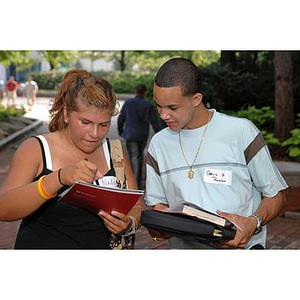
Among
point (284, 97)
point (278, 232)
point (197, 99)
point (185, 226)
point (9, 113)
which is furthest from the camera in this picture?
point (9, 113)

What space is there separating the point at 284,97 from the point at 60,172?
393 inches

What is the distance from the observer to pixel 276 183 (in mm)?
2941

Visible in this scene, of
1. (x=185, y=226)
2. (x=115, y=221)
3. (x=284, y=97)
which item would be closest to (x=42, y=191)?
(x=115, y=221)

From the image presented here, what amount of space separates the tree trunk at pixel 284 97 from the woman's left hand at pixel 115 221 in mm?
9715

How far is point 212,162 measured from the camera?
9.45 ft

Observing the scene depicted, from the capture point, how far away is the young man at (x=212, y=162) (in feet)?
9.39

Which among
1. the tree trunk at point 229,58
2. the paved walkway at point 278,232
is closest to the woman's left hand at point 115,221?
the paved walkway at point 278,232

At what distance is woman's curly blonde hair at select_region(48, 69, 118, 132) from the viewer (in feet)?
8.96

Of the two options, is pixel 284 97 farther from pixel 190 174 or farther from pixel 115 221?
pixel 115 221

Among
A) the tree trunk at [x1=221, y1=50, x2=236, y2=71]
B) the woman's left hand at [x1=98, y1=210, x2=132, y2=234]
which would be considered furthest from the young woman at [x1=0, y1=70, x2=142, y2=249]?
the tree trunk at [x1=221, y1=50, x2=236, y2=71]

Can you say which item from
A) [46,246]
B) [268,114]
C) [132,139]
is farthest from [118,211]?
[268,114]

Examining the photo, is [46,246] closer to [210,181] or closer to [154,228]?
[154,228]

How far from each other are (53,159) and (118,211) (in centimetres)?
37

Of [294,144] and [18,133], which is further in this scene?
[18,133]
